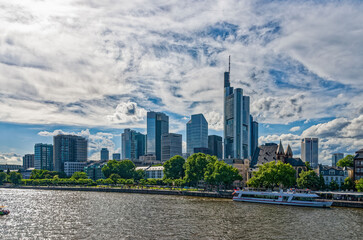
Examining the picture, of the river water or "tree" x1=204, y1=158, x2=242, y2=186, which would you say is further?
"tree" x1=204, y1=158, x2=242, y2=186

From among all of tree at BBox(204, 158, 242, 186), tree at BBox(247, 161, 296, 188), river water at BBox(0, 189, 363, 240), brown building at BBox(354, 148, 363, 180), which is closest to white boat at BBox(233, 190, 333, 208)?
river water at BBox(0, 189, 363, 240)

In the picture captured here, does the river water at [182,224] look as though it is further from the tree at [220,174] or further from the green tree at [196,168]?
the green tree at [196,168]

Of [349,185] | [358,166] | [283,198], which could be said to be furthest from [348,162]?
[283,198]

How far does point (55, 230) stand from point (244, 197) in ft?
247

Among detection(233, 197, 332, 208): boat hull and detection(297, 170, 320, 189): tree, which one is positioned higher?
detection(297, 170, 320, 189): tree

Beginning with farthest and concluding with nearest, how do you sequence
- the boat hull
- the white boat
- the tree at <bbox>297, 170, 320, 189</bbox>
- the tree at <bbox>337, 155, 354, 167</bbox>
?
the tree at <bbox>337, 155, 354, 167</bbox>
the tree at <bbox>297, 170, 320, 189</bbox>
the white boat
the boat hull

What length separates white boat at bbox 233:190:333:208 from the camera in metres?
109

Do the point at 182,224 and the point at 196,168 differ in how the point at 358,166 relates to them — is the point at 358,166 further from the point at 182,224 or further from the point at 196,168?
the point at 182,224

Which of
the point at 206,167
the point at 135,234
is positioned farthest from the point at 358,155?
the point at 135,234

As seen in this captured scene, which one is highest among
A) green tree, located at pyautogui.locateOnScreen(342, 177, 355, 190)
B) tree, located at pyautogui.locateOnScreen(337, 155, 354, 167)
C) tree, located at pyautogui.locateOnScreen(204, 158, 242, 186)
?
tree, located at pyautogui.locateOnScreen(337, 155, 354, 167)

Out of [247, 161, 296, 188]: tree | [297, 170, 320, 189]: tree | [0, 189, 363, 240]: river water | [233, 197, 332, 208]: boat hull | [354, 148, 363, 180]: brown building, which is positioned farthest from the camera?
[354, 148, 363, 180]: brown building

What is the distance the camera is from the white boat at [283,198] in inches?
4289

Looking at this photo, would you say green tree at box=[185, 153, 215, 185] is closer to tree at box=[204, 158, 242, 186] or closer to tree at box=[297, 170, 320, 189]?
tree at box=[204, 158, 242, 186]

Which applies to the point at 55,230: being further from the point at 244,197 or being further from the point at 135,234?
the point at 244,197
